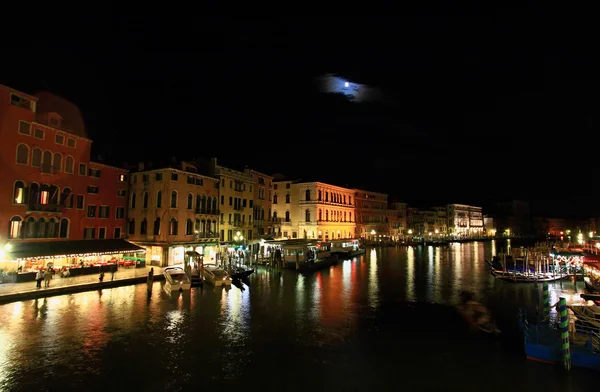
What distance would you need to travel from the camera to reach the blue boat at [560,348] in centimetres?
1280

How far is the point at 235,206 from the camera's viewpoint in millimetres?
44719

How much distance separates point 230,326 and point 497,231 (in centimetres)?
16706

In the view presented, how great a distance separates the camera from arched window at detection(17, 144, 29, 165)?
85.0 ft

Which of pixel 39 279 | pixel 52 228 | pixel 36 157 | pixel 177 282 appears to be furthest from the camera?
pixel 52 228

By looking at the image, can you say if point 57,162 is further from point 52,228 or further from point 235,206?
point 235,206

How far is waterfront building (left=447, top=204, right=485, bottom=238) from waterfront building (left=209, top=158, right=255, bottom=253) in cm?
9927

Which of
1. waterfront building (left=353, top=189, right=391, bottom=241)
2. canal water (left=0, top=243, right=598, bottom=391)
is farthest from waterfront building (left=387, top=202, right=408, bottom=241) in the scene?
canal water (left=0, top=243, right=598, bottom=391)

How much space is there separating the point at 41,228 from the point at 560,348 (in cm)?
3346

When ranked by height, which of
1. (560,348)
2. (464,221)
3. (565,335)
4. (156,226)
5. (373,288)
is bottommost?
(373,288)

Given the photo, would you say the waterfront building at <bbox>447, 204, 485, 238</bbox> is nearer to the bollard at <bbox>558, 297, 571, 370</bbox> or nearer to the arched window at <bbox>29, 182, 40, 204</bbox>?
the bollard at <bbox>558, 297, 571, 370</bbox>

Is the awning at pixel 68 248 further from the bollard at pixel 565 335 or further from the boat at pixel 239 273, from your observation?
the bollard at pixel 565 335

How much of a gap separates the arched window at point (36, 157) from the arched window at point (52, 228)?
179 inches

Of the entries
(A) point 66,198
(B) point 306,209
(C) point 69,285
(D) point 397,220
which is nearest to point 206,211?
(A) point 66,198

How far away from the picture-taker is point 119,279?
27312mm
